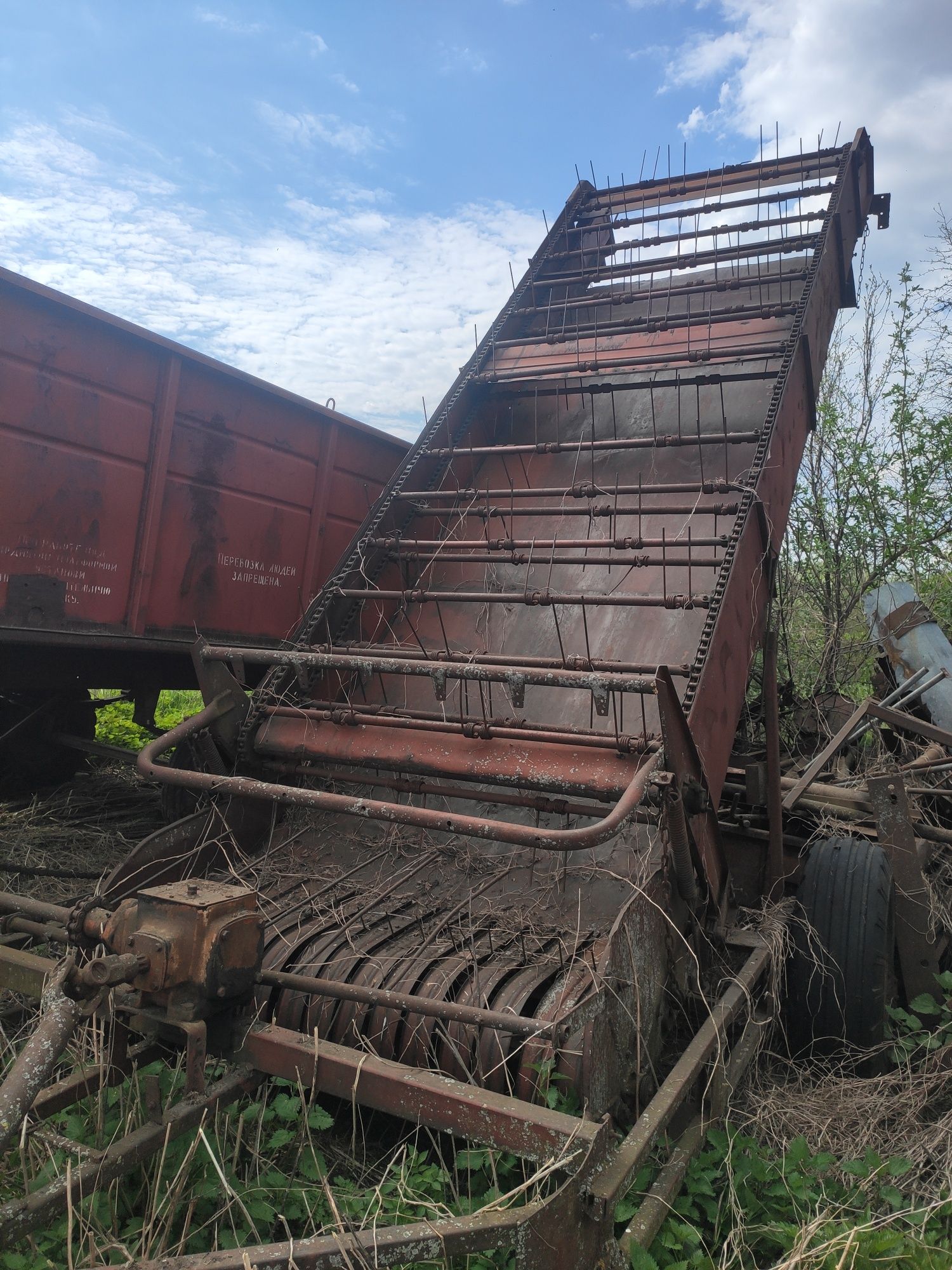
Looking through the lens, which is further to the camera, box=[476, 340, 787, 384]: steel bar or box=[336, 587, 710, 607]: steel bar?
box=[476, 340, 787, 384]: steel bar

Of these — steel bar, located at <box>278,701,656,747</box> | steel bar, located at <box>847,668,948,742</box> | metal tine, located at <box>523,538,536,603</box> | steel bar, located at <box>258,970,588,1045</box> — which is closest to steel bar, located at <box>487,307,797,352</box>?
metal tine, located at <box>523,538,536,603</box>

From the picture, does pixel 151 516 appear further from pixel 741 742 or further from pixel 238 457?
pixel 741 742

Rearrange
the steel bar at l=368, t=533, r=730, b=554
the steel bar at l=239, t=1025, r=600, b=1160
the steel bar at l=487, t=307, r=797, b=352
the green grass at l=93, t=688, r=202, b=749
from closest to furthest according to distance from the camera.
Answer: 1. the steel bar at l=239, t=1025, r=600, b=1160
2. the steel bar at l=368, t=533, r=730, b=554
3. the steel bar at l=487, t=307, r=797, b=352
4. the green grass at l=93, t=688, r=202, b=749

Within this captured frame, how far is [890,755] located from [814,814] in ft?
2.56

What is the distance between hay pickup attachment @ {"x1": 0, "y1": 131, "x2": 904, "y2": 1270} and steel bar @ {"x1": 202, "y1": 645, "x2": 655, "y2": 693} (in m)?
0.01

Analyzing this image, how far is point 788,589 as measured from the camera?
801 cm

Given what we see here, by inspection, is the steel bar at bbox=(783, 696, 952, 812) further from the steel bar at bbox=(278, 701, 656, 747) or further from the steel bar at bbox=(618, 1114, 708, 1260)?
the steel bar at bbox=(618, 1114, 708, 1260)

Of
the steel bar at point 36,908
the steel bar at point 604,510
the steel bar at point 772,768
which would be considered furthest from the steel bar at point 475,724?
the steel bar at point 36,908

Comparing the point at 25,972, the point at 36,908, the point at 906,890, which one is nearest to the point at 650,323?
the point at 906,890

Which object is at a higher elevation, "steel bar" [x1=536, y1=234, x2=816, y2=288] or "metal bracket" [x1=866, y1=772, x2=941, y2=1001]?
"steel bar" [x1=536, y1=234, x2=816, y2=288]

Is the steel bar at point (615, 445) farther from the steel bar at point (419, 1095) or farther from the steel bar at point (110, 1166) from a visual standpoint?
the steel bar at point (110, 1166)

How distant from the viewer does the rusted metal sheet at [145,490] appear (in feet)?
12.7

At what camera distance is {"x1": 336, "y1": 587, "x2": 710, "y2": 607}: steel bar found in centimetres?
333

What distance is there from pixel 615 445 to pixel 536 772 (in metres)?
1.90
